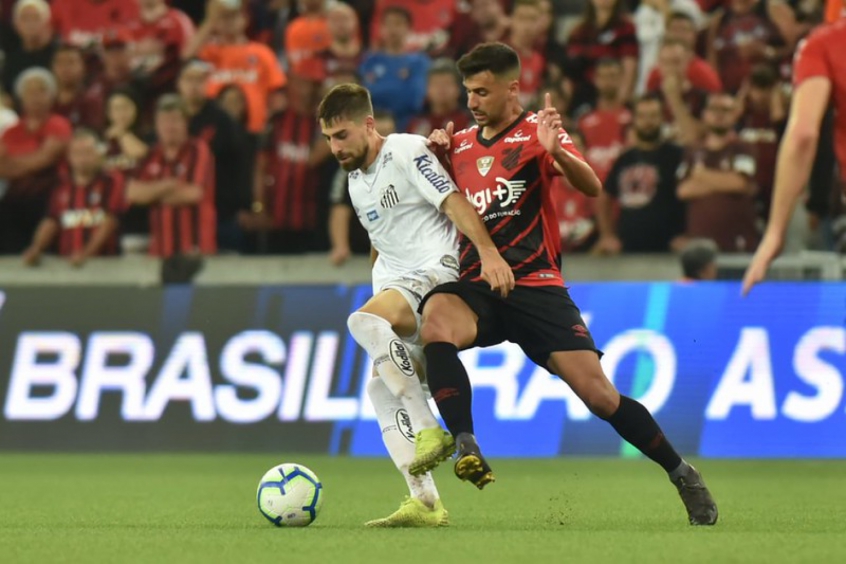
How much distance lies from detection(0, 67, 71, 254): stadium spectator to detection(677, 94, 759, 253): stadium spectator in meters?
6.10

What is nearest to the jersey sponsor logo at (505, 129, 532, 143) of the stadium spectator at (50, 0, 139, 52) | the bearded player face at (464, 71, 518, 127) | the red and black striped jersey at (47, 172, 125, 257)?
the bearded player face at (464, 71, 518, 127)

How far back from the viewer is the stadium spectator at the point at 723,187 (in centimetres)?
1390

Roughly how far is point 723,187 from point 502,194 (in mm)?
6562

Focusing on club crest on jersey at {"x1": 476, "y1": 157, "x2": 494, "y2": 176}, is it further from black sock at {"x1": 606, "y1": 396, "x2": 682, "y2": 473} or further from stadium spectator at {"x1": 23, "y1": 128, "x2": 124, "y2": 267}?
stadium spectator at {"x1": 23, "y1": 128, "x2": 124, "y2": 267}

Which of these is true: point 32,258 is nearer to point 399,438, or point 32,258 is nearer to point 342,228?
point 342,228

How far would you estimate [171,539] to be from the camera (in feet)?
22.9

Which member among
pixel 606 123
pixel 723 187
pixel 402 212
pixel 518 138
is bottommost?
pixel 723 187

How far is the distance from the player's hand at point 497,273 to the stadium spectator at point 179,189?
7.76 metres

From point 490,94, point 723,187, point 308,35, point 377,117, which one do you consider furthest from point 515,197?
point 308,35

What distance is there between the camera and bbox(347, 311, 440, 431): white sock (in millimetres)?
7489

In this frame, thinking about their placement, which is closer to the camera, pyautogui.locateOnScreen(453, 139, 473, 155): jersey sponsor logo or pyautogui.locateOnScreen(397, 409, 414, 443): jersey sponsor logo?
pyautogui.locateOnScreen(397, 409, 414, 443): jersey sponsor logo

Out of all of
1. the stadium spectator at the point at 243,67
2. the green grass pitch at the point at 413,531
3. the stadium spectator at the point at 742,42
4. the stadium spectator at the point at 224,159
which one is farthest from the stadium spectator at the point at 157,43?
the stadium spectator at the point at 742,42

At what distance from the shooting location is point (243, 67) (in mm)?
16516

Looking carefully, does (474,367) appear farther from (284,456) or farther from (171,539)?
(171,539)
